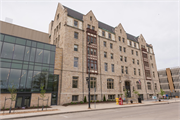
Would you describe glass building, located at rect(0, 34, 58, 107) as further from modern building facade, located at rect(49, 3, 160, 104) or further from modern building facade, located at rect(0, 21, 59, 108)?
modern building facade, located at rect(49, 3, 160, 104)

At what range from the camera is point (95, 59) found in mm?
29812

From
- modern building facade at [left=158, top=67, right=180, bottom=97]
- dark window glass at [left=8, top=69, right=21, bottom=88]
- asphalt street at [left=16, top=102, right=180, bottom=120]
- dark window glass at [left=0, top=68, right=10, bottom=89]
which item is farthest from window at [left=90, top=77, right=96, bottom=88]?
modern building facade at [left=158, top=67, right=180, bottom=97]

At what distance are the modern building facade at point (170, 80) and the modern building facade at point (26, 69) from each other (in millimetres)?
72396

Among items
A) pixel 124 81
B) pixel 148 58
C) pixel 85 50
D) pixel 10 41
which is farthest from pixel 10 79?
pixel 148 58

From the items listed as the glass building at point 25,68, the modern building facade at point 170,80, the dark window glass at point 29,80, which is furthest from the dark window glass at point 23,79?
the modern building facade at point 170,80

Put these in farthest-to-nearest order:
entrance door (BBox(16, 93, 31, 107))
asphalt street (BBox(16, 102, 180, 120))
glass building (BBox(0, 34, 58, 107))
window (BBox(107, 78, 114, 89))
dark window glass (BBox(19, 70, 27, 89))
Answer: window (BBox(107, 78, 114, 89)) → dark window glass (BBox(19, 70, 27, 89)) → entrance door (BBox(16, 93, 31, 107)) → glass building (BBox(0, 34, 58, 107)) → asphalt street (BBox(16, 102, 180, 120))

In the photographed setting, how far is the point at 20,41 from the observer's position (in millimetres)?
19859

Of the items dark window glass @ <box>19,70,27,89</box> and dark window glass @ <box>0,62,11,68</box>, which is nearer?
dark window glass @ <box>0,62,11,68</box>

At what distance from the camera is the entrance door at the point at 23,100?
58.5 feet

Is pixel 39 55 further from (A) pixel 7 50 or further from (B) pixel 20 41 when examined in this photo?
(A) pixel 7 50

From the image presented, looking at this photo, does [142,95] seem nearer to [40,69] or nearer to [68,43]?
[68,43]

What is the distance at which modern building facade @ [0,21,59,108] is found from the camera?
17.5 m

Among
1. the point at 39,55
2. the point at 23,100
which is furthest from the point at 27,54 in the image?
the point at 23,100

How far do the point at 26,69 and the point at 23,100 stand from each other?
5.03 m
